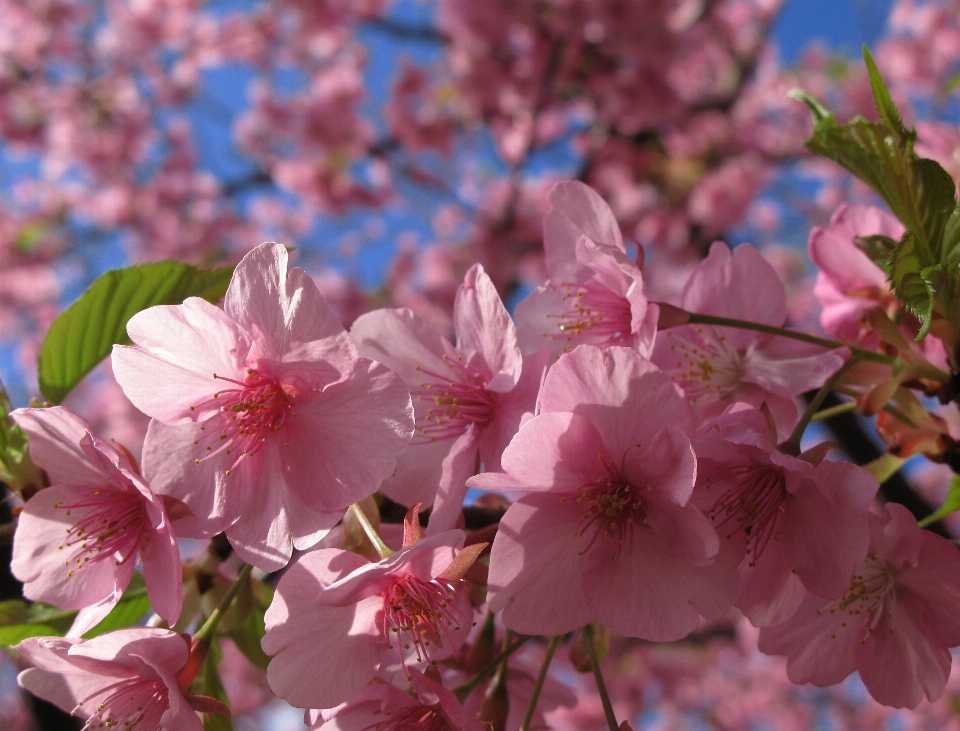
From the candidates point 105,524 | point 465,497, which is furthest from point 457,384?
point 105,524

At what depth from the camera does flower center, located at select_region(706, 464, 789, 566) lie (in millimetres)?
869

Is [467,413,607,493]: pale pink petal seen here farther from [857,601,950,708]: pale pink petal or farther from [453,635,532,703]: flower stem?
[857,601,950,708]: pale pink petal

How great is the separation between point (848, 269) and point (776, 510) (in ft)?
1.74

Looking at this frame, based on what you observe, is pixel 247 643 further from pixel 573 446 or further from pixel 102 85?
pixel 102 85

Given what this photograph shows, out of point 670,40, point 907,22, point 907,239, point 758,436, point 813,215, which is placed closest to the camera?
point 758,436

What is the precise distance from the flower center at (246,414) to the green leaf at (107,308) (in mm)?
260

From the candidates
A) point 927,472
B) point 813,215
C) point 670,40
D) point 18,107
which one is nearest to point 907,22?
point 813,215

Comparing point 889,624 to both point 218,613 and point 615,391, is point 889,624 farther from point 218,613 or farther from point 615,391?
point 218,613

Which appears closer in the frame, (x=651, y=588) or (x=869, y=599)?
(x=651, y=588)

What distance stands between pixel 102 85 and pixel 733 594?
8417mm

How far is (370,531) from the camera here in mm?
908

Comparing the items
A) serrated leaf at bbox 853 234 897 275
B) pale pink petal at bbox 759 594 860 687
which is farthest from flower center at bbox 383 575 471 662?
serrated leaf at bbox 853 234 897 275

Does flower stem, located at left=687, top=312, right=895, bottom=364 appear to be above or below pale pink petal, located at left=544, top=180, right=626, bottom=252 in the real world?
below

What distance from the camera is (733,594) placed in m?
0.84
